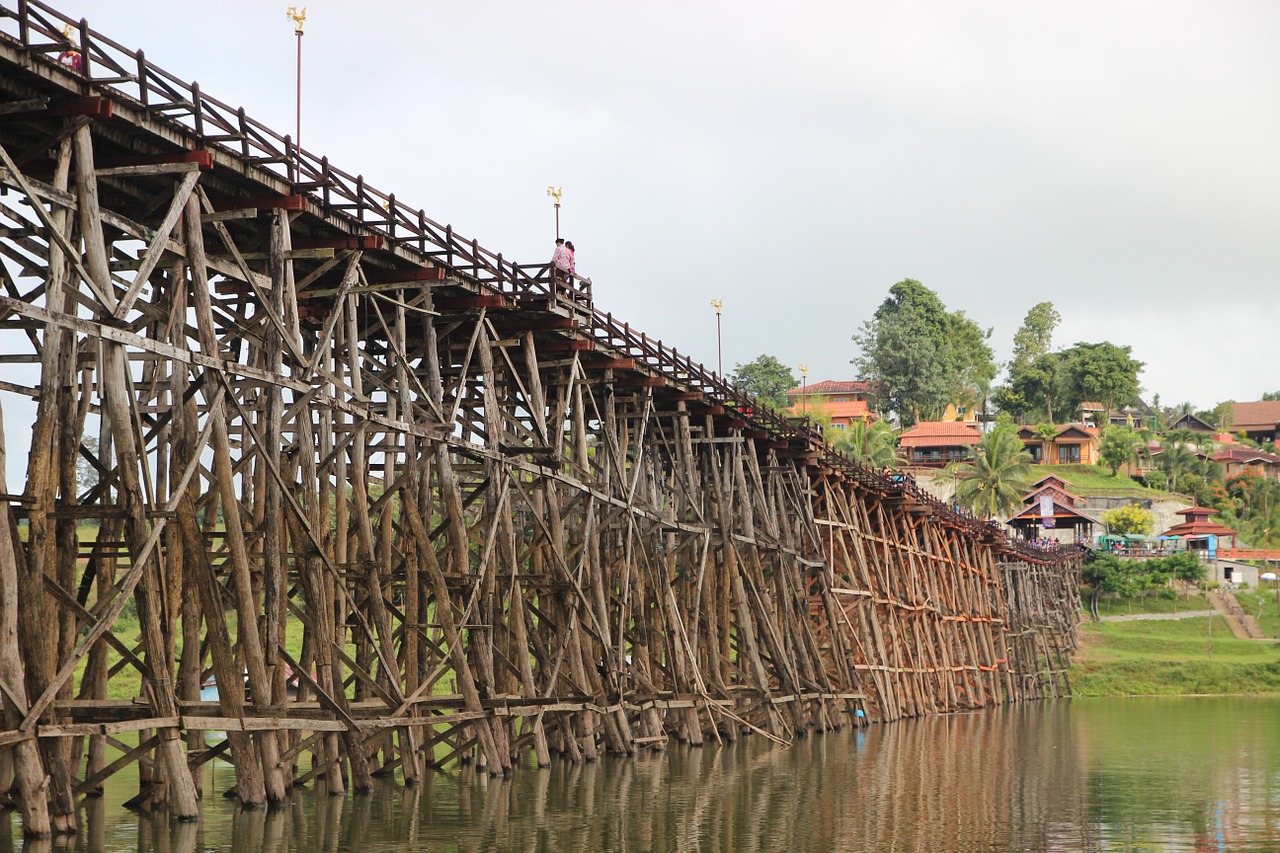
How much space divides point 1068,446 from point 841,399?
16455 mm

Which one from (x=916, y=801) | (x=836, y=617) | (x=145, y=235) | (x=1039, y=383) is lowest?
(x=916, y=801)

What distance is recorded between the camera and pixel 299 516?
15.6m

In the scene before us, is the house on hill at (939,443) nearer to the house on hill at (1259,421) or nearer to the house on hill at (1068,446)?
the house on hill at (1068,446)

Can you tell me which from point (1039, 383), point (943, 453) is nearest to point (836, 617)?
point (943, 453)

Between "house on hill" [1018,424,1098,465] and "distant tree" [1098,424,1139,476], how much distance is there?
1.15 m

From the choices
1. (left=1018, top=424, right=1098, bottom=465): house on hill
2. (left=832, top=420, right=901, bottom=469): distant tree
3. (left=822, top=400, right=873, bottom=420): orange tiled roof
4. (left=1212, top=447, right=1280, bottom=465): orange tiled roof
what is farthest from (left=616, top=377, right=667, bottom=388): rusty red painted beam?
(left=1212, top=447, right=1280, bottom=465): orange tiled roof

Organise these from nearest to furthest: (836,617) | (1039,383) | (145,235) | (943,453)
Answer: (145,235) < (836,617) < (943,453) < (1039,383)

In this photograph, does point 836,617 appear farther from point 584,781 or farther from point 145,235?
point 145,235

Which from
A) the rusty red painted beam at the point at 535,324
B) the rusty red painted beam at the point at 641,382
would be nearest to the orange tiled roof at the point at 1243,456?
the rusty red painted beam at the point at 641,382

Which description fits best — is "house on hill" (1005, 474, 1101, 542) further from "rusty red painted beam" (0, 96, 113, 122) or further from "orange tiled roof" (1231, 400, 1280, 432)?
"rusty red painted beam" (0, 96, 113, 122)

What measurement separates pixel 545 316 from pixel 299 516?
299 inches

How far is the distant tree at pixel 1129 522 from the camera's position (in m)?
88.4

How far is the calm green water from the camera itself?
15.0 metres

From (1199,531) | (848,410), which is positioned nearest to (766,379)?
(848,410)
